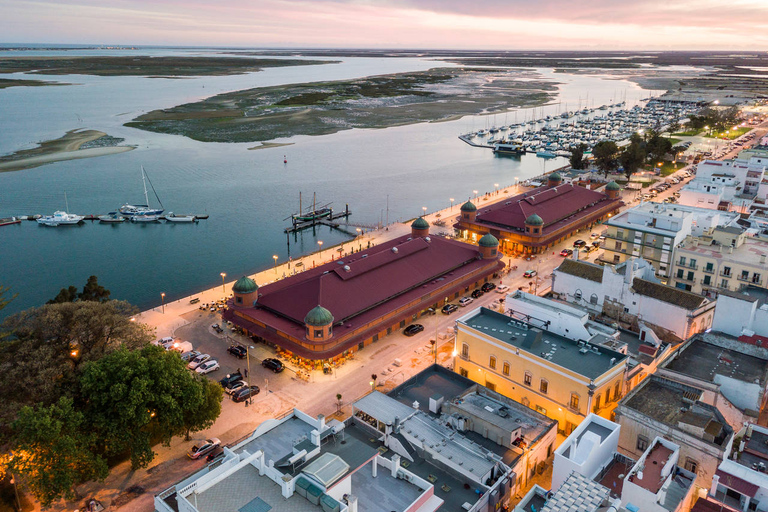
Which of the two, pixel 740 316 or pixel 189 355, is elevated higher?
pixel 740 316

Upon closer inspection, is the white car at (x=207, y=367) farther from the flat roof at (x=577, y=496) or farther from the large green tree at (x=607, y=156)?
the large green tree at (x=607, y=156)

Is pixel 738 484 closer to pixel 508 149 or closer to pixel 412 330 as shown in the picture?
pixel 412 330

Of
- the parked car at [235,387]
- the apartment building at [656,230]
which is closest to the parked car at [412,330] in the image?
the parked car at [235,387]

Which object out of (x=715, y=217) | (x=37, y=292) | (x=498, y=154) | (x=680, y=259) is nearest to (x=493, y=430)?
(x=680, y=259)

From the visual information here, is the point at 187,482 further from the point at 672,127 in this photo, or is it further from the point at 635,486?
the point at 672,127

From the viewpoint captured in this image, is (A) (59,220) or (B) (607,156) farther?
(B) (607,156)

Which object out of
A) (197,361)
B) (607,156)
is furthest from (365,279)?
(607,156)

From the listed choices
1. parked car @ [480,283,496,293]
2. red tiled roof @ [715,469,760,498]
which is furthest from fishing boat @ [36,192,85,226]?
red tiled roof @ [715,469,760,498]
